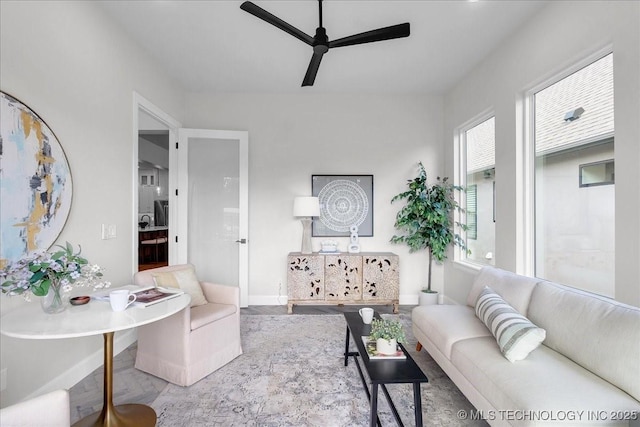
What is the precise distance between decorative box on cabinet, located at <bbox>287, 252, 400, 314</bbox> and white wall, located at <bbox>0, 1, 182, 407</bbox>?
180cm

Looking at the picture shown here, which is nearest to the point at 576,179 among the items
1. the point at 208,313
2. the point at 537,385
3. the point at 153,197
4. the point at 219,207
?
the point at 537,385

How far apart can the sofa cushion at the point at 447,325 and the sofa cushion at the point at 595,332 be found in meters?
0.38

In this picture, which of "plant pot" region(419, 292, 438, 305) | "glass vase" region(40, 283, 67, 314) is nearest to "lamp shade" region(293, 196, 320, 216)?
"plant pot" region(419, 292, 438, 305)

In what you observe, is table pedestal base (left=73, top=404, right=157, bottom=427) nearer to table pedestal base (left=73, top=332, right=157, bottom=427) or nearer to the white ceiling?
table pedestal base (left=73, top=332, right=157, bottom=427)

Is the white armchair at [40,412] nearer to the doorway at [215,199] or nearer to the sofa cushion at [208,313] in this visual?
the sofa cushion at [208,313]

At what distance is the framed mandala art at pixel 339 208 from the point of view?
13.6 ft

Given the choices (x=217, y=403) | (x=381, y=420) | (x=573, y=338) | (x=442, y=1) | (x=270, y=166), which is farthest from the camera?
(x=270, y=166)

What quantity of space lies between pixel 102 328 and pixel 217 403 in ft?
3.14

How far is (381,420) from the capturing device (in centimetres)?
180

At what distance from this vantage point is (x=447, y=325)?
2.16 m

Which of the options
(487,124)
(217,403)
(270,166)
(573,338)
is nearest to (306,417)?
(217,403)

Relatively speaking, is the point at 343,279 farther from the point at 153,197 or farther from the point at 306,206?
the point at 153,197

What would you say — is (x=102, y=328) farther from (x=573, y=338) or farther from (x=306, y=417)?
(x=573, y=338)

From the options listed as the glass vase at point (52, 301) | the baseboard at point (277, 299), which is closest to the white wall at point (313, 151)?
the baseboard at point (277, 299)
